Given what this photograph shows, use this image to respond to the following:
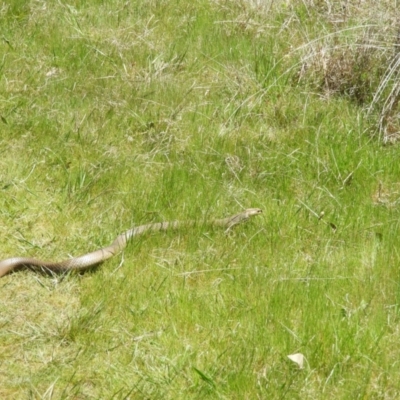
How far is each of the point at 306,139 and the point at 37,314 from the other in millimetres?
2195

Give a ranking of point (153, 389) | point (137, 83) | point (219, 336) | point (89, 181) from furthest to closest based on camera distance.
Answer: point (137, 83) → point (89, 181) → point (219, 336) → point (153, 389)

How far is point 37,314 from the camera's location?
3748mm

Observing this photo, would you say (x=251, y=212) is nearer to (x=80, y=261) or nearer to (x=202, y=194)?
(x=202, y=194)

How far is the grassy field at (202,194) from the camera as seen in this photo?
3.44m

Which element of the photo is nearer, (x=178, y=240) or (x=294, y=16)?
(x=178, y=240)

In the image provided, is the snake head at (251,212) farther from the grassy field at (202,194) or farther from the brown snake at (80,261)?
the brown snake at (80,261)

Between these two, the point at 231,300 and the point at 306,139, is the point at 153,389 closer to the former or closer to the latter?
the point at 231,300

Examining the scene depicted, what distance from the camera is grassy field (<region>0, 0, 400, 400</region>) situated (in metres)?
3.44

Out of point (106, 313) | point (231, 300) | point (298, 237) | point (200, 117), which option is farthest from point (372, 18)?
point (106, 313)

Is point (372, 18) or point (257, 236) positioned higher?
point (372, 18)

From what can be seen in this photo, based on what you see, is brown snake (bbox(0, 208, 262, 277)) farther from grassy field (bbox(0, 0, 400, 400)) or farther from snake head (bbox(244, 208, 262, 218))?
snake head (bbox(244, 208, 262, 218))

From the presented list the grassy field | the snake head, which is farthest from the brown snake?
the snake head

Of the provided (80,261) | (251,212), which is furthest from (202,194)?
(80,261)

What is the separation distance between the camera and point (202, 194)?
4.68m
